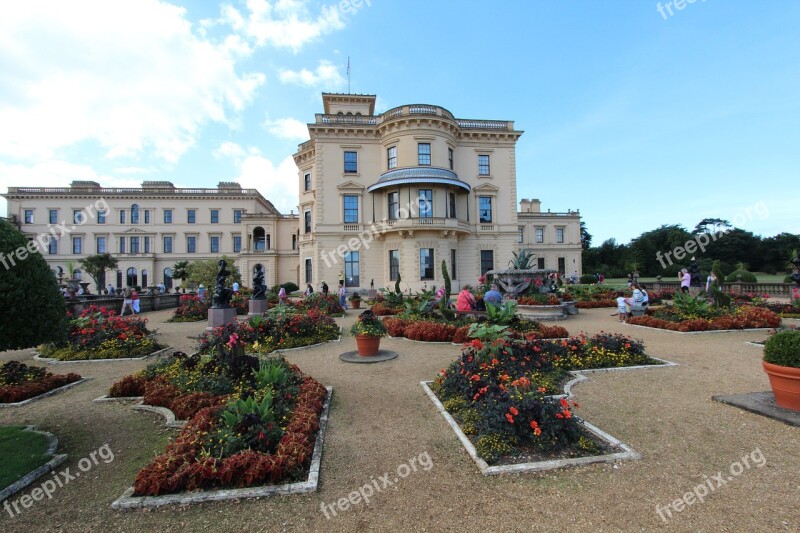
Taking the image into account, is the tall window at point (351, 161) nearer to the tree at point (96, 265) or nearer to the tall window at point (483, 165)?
the tall window at point (483, 165)

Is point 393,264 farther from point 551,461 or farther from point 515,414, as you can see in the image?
point 551,461

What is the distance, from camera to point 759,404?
5273mm

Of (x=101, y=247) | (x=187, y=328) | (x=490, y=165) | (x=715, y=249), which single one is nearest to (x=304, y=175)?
(x=490, y=165)

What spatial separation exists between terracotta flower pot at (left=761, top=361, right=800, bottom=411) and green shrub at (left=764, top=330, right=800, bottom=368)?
Result: 0.30 feet

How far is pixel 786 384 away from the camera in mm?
5000

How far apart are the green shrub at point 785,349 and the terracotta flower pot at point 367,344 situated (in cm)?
705

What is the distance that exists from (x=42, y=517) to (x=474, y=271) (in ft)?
94.6

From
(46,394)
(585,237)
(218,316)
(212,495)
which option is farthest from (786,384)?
(585,237)

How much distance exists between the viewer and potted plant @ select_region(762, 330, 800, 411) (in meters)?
4.90

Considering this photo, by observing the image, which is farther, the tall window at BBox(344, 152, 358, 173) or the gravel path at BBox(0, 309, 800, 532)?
the tall window at BBox(344, 152, 358, 173)

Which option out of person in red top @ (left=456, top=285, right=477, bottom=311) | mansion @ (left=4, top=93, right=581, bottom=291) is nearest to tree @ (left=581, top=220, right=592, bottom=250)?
mansion @ (left=4, top=93, right=581, bottom=291)

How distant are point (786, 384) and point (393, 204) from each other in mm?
25220

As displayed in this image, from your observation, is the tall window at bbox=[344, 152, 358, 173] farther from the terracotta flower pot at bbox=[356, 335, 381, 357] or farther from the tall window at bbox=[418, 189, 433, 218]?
the terracotta flower pot at bbox=[356, 335, 381, 357]

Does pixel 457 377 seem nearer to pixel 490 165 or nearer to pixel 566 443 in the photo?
pixel 566 443
